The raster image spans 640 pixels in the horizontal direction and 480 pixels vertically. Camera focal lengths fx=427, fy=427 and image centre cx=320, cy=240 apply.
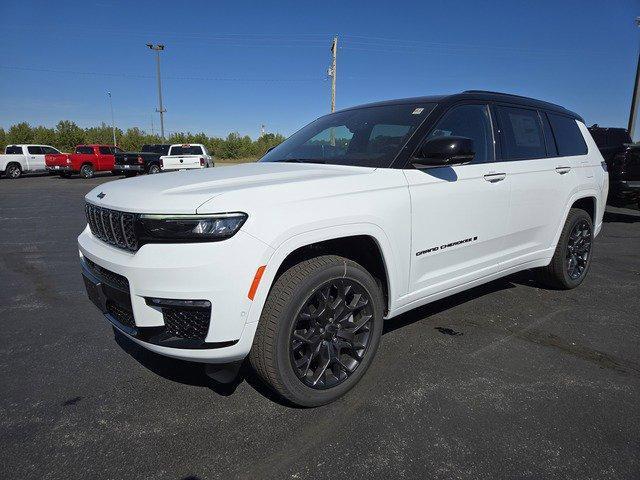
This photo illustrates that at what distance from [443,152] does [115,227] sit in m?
1.94

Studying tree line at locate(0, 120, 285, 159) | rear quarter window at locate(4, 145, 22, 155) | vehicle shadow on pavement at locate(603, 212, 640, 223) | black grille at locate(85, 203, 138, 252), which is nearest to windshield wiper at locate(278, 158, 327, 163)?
black grille at locate(85, 203, 138, 252)

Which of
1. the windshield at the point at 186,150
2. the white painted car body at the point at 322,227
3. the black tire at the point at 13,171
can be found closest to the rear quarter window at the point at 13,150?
the black tire at the point at 13,171

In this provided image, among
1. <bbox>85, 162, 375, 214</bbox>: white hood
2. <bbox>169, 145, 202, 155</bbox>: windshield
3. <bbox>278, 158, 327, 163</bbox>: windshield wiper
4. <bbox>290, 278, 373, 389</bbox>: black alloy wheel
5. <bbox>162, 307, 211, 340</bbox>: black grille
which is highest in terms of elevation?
<bbox>169, 145, 202, 155</bbox>: windshield

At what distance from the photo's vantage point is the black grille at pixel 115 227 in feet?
7.20

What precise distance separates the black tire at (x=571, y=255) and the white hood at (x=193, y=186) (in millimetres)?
2603

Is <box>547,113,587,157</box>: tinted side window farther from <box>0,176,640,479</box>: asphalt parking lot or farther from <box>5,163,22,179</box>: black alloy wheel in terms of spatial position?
<box>5,163,22,179</box>: black alloy wheel

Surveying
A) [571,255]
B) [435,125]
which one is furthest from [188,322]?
[571,255]

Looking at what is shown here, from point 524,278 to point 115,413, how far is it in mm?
4335

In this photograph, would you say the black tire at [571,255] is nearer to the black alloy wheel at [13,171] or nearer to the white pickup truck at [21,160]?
the white pickup truck at [21,160]

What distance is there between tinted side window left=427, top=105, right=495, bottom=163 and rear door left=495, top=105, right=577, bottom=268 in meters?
0.16

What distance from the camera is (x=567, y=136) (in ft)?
14.0

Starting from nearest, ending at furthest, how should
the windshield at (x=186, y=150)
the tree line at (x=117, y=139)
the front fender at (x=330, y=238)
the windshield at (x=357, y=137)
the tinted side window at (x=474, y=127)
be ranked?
1. the front fender at (x=330, y=238)
2. the windshield at (x=357, y=137)
3. the tinted side window at (x=474, y=127)
4. the windshield at (x=186, y=150)
5. the tree line at (x=117, y=139)

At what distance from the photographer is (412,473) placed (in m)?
1.96

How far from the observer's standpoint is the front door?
9.04 ft
